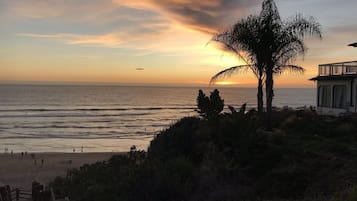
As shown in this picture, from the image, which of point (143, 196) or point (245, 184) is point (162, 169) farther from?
point (245, 184)

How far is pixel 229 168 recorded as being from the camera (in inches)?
524

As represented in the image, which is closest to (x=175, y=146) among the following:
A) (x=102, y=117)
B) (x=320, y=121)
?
(x=320, y=121)

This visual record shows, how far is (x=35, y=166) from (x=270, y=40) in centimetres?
1846

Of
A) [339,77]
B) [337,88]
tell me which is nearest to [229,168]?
[339,77]

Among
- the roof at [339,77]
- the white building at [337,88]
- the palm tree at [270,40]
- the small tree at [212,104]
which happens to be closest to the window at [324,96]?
the white building at [337,88]

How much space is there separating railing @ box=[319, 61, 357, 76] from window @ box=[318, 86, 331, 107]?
44.1 inches

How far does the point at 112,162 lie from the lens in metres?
18.4

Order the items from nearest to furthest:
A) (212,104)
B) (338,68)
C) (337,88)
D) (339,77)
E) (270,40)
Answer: (212,104), (270,40), (339,77), (337,88), (338,68)

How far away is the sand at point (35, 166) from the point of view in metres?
25.0

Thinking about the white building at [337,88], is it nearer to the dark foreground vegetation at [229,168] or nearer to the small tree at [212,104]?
the dark foreground vegetation at [229,168]

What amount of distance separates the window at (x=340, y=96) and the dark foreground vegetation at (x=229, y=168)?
9.98 m

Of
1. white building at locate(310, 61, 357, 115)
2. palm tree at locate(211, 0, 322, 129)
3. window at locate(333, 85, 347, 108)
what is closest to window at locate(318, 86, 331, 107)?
white building at locate(310, 61, 357, 115)

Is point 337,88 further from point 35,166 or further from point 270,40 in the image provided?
point 35,166

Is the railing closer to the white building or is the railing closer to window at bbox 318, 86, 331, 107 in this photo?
the white building
